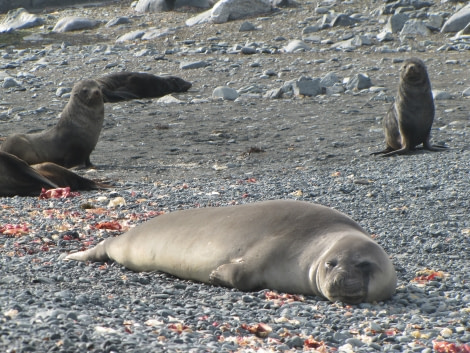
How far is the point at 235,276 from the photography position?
3.94m

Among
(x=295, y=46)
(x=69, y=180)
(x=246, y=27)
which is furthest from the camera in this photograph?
(x=246, y=27)

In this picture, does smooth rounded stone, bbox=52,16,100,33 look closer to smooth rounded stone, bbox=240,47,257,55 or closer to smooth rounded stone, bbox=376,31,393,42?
smooth rounded stone, bbox=240,47,257,55

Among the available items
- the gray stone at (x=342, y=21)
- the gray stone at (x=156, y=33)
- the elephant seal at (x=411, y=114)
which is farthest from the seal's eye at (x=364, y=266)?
the gray stone at (x=156, y=33)

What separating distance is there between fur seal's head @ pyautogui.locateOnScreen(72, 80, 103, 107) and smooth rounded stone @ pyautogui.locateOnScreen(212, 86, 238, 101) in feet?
10.1

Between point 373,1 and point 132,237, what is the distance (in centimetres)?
1709

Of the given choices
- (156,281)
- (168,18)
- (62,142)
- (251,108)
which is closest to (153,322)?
(156,281)

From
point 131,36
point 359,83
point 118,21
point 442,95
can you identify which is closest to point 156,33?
point 131,36

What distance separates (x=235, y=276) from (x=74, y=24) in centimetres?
2039

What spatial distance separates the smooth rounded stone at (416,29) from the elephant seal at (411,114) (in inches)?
307

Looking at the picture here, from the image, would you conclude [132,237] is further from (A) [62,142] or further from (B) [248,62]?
(B) [248,62]

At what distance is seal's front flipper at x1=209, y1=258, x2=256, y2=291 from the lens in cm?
394

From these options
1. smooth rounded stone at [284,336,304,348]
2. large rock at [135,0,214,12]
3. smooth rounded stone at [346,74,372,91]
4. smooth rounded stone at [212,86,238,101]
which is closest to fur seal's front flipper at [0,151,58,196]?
smooth rounded stone at [284,336,304,348]

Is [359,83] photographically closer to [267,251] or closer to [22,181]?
[22,181]

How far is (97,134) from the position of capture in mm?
9305
